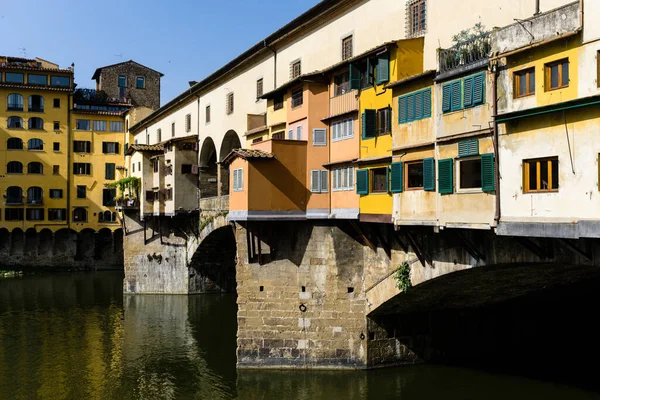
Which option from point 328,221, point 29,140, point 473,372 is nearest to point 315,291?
point 328,221

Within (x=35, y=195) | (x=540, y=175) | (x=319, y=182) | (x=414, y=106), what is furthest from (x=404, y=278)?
(x=35, y=195)

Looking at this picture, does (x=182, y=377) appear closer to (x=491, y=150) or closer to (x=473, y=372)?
(x=473, y=372)

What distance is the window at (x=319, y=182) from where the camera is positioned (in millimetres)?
25203

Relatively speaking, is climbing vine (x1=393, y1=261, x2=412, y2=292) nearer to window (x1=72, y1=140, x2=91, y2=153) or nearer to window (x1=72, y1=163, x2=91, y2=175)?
window (x1=72, y1=163, x2=91, y2=175)

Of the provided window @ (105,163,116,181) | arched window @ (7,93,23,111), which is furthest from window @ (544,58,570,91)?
arched window @ (7,93,23,111)

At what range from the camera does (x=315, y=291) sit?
24.8 metres

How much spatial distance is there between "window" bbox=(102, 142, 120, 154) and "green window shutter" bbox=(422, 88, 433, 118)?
6016 cm

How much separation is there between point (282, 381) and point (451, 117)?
42.4 feet

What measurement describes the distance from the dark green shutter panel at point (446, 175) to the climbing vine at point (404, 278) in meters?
4.91

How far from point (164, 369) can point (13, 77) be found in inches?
2052

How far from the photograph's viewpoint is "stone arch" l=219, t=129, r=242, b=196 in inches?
1573

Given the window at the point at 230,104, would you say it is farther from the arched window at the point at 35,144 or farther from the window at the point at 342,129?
the arched window at the point at 35,144

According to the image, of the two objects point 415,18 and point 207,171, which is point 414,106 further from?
point 207,171

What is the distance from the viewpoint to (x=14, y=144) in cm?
6638
